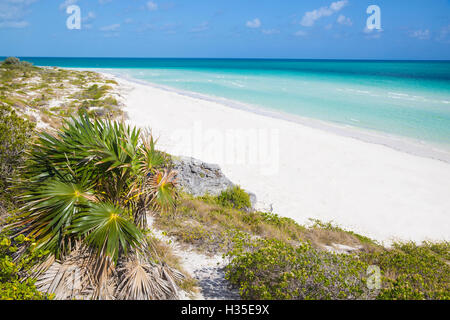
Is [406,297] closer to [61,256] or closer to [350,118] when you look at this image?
[61,256]

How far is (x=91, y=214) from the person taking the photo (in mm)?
3543

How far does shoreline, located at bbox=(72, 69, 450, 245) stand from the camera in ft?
31.7

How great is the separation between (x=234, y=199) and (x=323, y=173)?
6266mm

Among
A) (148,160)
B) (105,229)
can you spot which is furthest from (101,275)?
(148,160)

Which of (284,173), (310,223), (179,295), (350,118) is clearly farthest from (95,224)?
(350,118)

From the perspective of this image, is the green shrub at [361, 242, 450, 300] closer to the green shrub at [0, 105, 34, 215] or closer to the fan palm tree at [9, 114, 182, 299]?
the fan palm tree at [9, 114, 182, 299]

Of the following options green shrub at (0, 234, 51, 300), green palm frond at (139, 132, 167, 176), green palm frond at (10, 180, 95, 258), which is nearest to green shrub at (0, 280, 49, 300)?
green shrub at (0, 234, 51, 300)

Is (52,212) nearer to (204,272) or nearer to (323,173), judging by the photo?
(204,272)

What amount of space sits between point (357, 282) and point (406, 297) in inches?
26.5

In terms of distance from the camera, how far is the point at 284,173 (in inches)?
519

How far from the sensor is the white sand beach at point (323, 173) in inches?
387

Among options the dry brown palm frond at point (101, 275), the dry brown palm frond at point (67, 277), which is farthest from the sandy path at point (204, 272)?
the dry brown palm frond at point (67, 277)

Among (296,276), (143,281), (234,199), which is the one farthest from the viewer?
(234,199)

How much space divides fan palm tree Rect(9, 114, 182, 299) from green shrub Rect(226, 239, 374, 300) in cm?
136
